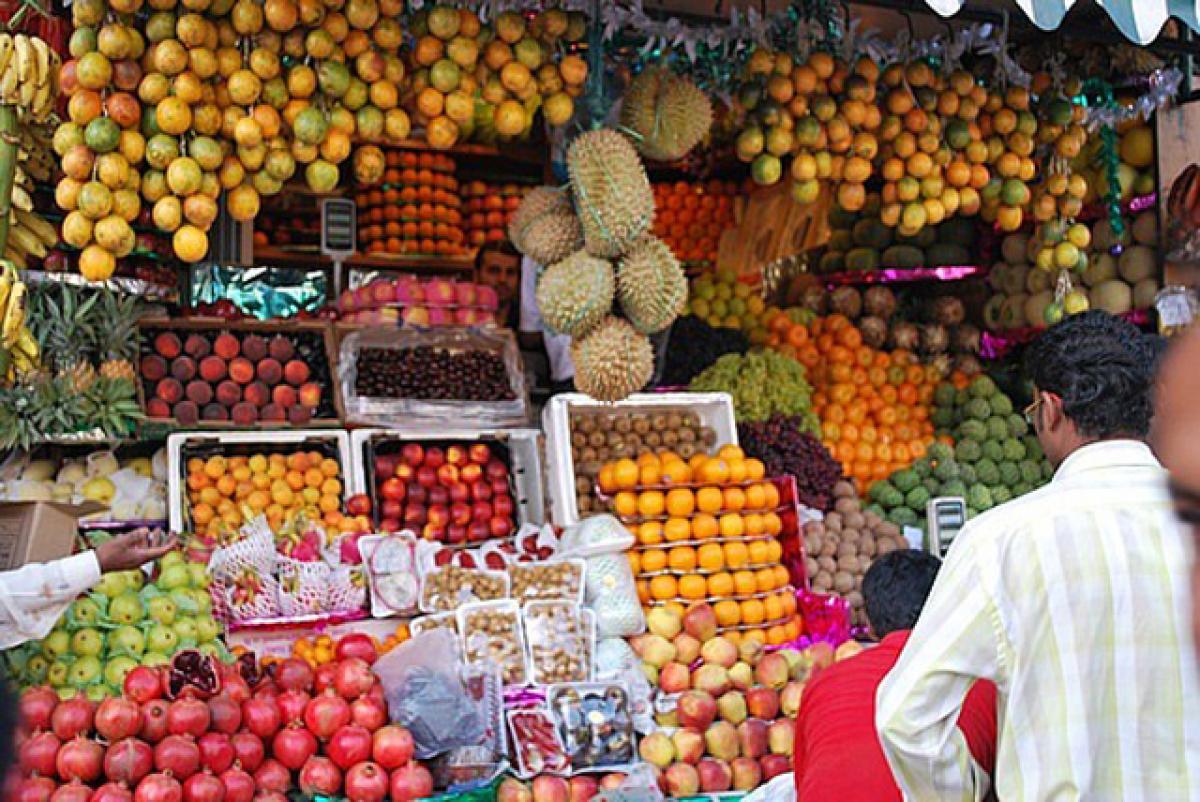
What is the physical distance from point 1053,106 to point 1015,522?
12.0 feet

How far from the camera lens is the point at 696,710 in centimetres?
394

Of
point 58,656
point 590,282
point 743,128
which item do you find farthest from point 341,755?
point 743,128

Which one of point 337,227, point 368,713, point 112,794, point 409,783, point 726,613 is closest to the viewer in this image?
point 112,794

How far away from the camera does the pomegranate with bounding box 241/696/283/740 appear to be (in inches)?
133

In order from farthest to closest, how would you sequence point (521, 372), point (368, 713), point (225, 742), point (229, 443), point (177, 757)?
point (521, 372)
point (229, 443)
point (368, 713)
point (225, 742)
point (177, 757)

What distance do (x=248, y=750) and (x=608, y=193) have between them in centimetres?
190

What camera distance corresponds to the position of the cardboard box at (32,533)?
12.9 ft

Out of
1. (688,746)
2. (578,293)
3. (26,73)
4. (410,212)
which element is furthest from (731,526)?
(410,212)

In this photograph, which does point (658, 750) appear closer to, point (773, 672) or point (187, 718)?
point (773, 672)

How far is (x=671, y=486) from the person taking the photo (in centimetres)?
484

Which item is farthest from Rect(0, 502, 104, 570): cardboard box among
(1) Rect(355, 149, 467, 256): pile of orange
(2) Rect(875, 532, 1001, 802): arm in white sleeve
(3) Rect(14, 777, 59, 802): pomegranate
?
(1) Rect(355, 149, 467, 256): pile of orange

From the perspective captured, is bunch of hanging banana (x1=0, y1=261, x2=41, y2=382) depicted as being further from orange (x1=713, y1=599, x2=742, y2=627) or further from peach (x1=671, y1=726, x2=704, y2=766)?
orange (x1=713, y1=599, x2=742, y2=627)

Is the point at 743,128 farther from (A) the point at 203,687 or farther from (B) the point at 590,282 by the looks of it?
(A) the point at 203,687

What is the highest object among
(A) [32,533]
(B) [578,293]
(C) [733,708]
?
(B) [578,293]
